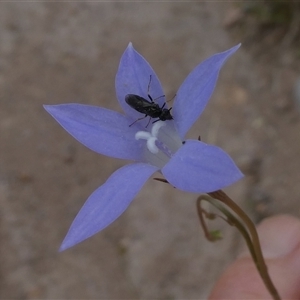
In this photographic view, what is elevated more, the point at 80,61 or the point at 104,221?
the point at 80,61

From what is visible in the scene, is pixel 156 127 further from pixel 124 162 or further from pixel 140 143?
pixel 124 162

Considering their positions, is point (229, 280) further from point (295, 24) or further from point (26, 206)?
point (295, 24)

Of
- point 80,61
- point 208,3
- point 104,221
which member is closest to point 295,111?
point 208,3

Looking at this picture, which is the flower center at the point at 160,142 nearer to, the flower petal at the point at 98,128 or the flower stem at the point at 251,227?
the flower petal at the point at 98,128

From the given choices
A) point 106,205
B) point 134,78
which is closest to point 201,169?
point 106,205

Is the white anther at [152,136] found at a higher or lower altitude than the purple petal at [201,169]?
higher

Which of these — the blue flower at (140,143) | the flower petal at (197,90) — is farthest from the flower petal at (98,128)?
the flower petal at (197,90)
